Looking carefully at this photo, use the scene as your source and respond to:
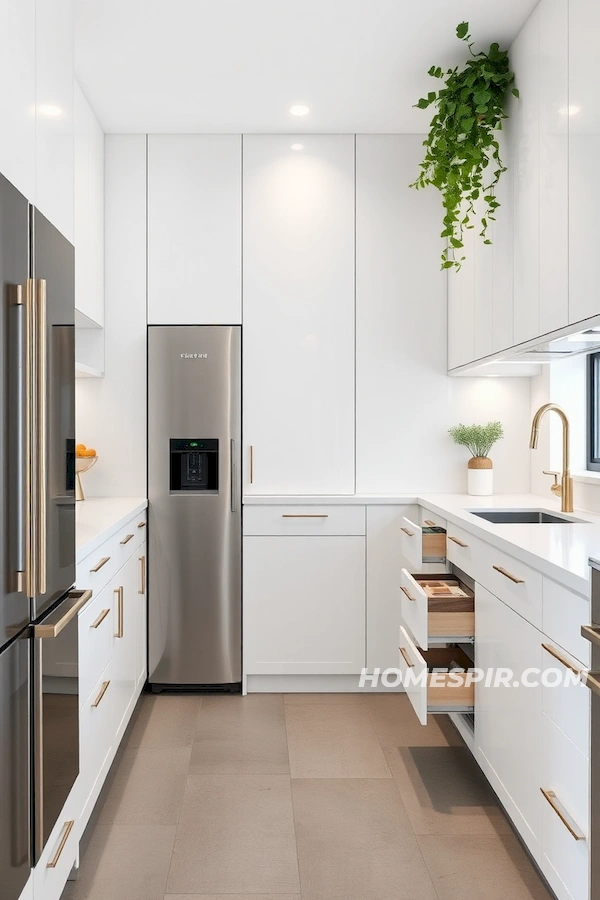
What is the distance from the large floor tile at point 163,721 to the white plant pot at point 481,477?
1579 mm

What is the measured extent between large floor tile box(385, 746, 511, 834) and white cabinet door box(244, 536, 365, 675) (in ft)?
2.22

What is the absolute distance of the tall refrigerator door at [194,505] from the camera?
3270 mm

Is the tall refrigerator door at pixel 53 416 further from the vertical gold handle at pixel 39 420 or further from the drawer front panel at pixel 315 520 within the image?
the drawer front panel at pixel 315 520

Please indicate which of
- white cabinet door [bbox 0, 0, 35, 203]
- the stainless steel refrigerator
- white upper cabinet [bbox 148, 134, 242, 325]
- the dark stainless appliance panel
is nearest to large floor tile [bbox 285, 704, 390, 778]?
the stainless steel refrigerator

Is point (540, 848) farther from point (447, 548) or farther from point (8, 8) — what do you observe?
point (8, 8)

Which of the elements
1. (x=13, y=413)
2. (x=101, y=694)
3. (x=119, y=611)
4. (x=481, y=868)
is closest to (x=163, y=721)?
(x=119, y=611)

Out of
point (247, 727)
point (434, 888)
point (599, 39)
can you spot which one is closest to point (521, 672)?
point (434, 888)

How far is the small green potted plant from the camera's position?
129 inches

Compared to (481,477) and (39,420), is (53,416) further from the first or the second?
(481,477)

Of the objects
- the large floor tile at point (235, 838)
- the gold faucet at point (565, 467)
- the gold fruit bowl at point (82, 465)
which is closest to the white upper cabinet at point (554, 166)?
the gold faucet at point (565, 467)

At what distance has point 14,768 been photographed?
1319mm

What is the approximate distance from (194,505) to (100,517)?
71 centimetres

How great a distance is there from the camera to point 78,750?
1.77 metres

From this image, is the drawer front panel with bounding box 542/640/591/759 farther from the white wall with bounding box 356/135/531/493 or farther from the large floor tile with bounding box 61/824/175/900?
the white wall with bounding box 356/135/531/493
